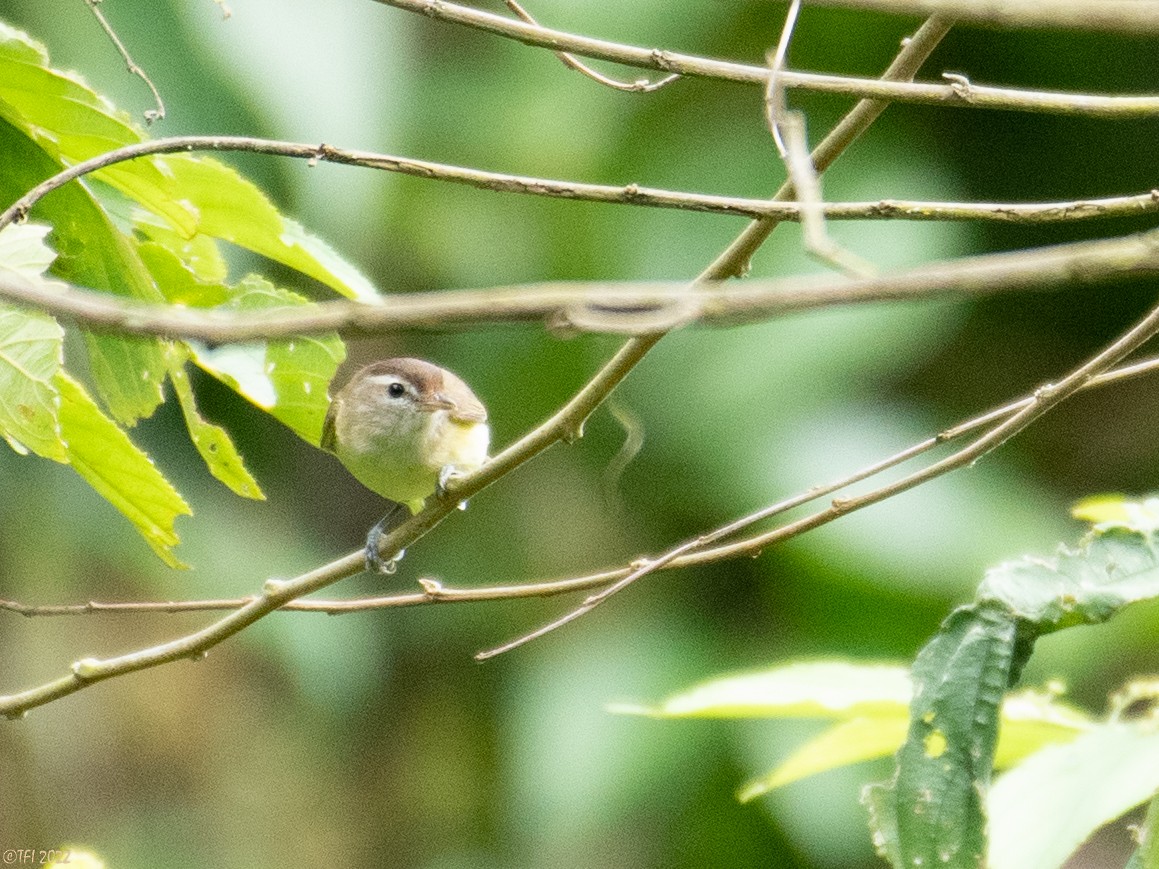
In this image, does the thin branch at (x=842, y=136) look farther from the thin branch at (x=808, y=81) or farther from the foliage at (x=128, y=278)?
the foliage at (x=128, y=278)

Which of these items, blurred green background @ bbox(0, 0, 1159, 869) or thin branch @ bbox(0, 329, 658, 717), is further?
blurred green background @ bbox(0, 0, 1159, 869)

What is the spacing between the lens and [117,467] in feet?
5.12

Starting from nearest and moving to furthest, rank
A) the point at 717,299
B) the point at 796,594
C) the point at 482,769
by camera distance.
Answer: the point at 717,299 → the point at 796,594 → the point at 482,769

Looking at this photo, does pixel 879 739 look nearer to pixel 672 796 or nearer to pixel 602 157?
pixel 672 796

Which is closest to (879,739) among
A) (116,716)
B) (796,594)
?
(796,594)

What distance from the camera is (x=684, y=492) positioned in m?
5.36

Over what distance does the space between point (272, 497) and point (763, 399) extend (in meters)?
2.14

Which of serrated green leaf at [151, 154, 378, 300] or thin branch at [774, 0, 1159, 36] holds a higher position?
serrated green leaf at [151, 154, 378, 300]

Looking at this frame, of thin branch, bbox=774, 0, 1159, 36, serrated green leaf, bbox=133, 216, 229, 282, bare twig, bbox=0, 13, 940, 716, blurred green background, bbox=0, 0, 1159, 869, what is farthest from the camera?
blurred green background, bbox=0, 0, 1159, 869

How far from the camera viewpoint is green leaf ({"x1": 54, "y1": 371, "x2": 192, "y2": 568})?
1.51 meters

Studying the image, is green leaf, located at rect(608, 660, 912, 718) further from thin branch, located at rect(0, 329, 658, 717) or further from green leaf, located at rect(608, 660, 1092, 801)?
thin branch, located at rect(0, 329, 658, 717)

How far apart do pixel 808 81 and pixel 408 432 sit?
194 centimetres

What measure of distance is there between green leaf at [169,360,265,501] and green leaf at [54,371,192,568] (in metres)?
0.07

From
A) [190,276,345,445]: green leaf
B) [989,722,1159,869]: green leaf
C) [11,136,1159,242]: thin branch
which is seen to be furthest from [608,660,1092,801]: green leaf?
[11,136,1159,242]: thin branch
